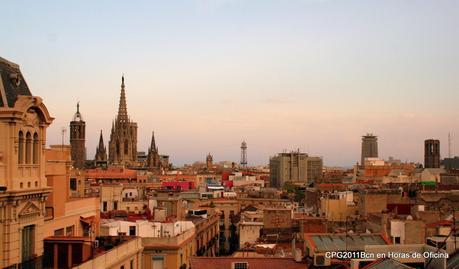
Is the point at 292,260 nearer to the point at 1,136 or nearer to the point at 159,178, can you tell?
the point at 1,136

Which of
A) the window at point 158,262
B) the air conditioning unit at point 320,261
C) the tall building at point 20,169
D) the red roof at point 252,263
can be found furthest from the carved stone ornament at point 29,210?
the window at point 158,262

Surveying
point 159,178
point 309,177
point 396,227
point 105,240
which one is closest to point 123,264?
point 105,240

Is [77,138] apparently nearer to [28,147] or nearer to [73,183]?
[73,183]

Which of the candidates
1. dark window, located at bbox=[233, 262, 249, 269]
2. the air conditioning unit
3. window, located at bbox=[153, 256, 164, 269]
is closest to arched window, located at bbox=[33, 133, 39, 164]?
dark window, located at bbox=[233, 262, 249, 269]

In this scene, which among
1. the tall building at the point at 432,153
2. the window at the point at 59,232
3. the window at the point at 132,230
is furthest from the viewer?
the tall building at the point at 432,153

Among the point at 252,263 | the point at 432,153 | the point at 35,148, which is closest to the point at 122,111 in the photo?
the point at 432,153

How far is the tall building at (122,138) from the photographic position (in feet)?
640

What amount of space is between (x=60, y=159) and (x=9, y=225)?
1022 cm

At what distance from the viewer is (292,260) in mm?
35031

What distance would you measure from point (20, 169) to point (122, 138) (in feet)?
586

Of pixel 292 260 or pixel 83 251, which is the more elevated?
pixel 83 251

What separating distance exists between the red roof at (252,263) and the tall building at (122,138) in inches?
6387

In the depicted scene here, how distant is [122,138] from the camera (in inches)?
7687

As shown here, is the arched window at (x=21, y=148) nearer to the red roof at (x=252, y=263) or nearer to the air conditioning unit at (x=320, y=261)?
the red roof at (x=252, y=263)
